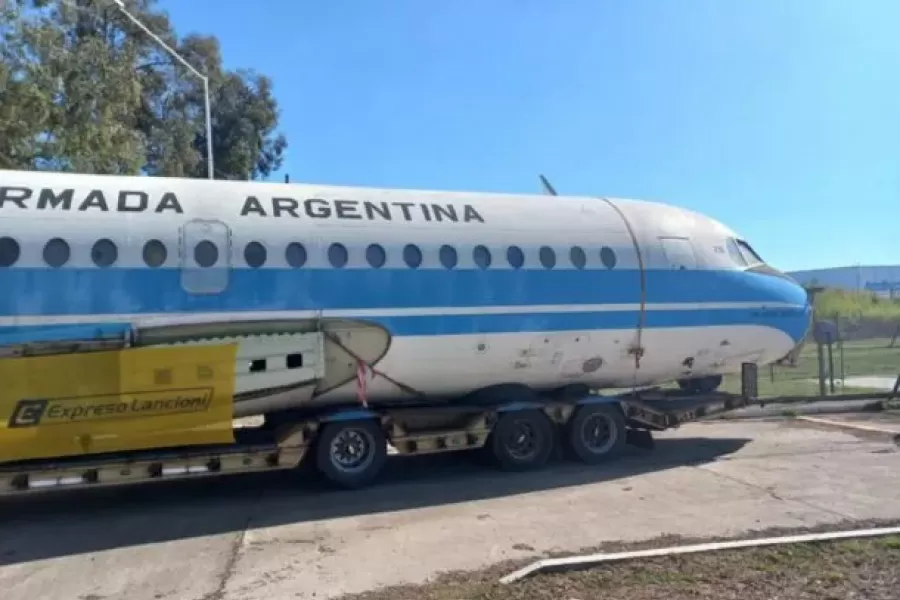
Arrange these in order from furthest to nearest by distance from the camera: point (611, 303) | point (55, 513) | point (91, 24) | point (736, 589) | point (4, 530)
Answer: point (91, 24)
point (611, 303)
point (55, 513)
point (4, 530)
point (736, 589)

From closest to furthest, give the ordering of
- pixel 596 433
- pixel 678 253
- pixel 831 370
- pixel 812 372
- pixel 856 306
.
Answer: pixel 596 433, pixel 678 253, pixel 831 370, pixel 812 372, pixel 856 306

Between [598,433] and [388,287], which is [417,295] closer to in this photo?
[388,287]

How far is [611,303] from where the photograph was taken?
13.2m

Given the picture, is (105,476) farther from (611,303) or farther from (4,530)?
(611,303)

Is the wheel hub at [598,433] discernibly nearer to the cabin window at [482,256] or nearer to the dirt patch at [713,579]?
the cabin window at [482,256]

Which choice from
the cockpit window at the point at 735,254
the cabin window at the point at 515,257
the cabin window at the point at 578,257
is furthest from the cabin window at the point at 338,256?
the cockpit window at the point at 735,254

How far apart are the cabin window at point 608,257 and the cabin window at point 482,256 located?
6.55ft

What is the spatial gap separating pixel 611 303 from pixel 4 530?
28.5ft

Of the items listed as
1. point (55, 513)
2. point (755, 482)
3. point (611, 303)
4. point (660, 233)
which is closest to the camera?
point (55, 513)

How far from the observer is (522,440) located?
42.2 ft

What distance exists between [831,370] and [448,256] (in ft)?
39.1

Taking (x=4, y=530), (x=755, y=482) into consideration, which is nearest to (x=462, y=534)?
(x=755, y=482)

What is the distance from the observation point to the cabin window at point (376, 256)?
11.6 metres

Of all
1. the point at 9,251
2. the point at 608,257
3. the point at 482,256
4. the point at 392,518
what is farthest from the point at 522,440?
the point at 9,251
